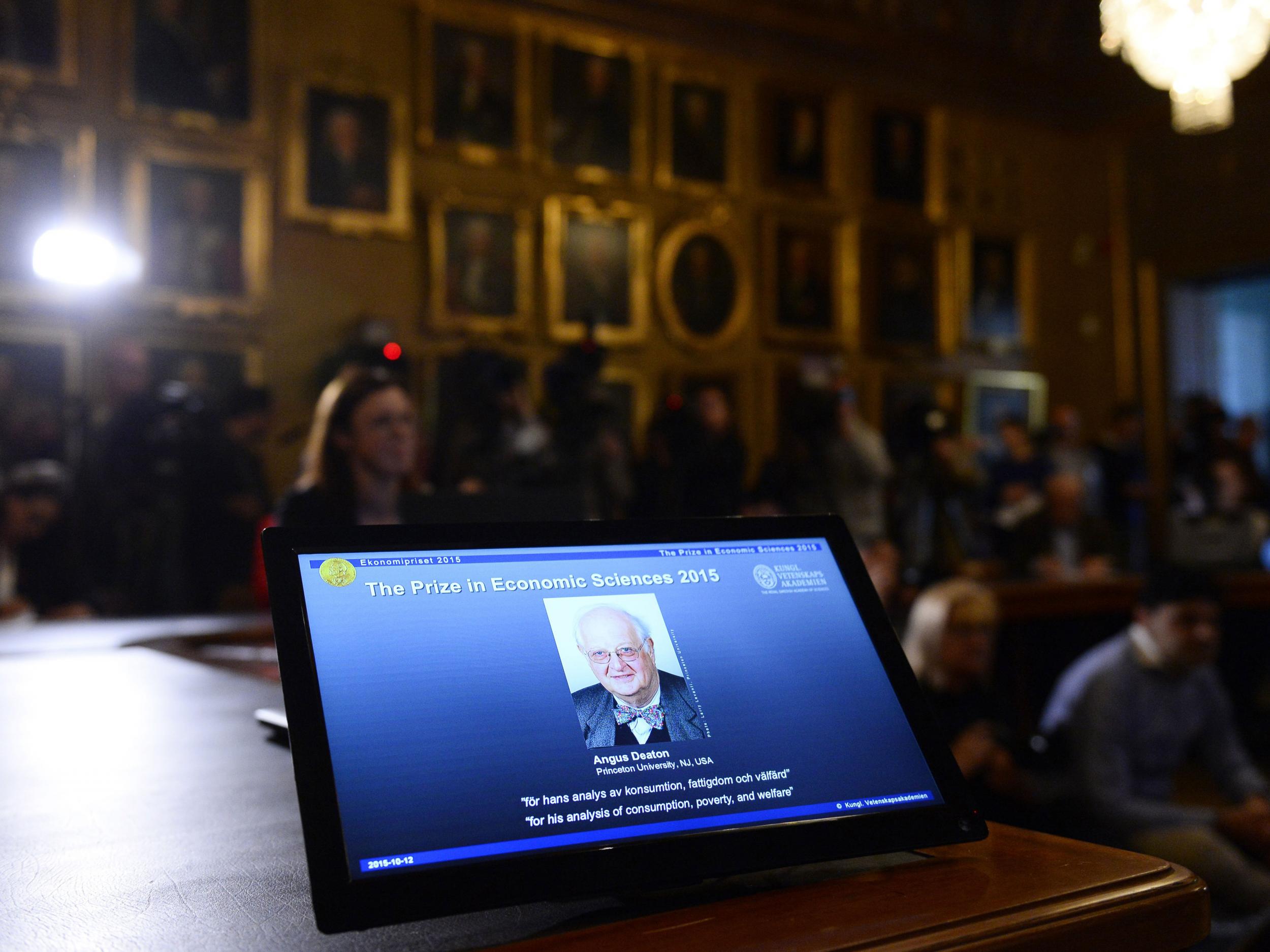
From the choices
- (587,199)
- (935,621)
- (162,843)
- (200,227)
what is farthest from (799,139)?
(162,843)

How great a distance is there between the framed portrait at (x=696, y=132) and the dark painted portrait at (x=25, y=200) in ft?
13.8

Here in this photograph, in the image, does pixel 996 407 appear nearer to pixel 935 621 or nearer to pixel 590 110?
pixel 590 110

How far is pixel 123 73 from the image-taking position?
Result: 726 cm

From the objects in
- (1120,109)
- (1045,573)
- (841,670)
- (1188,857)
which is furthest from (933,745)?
(1120,109)

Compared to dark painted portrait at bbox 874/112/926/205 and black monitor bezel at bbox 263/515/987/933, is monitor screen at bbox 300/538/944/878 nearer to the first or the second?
black monitor bezel at bbox 263/515/987/933

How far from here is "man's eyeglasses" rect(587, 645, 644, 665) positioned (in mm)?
1009

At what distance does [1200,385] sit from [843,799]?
41.2 feet

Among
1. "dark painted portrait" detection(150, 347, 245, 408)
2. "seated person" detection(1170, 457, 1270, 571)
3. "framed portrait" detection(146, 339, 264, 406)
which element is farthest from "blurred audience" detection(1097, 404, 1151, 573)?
"dark painted portrait" detection(150, 347, 245, 408)

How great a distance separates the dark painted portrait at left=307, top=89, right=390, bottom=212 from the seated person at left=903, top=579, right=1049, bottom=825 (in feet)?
16.8

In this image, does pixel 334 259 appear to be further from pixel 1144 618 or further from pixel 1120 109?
pixel 1120 109

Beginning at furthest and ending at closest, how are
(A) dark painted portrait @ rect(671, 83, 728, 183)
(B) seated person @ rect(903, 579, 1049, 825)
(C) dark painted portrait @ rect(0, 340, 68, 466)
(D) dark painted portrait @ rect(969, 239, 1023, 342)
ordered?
(D) dark painted portrait @ rect(969, 239, 1023, 342) → (A) dark painted portrait @ rect(671, 83, 728, 183) → (C) dark painted portrait @ rect(0, 340, 68, 466) → (B) seated person @ rect(903, 579, 1049, 825)

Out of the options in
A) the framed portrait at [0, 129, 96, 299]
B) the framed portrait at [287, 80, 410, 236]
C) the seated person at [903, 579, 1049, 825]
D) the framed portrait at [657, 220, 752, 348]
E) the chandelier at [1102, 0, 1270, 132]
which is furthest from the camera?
the framed portrait at [657, 220, 752, 348]

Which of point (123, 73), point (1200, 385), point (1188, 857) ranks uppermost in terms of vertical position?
point (123, 73)

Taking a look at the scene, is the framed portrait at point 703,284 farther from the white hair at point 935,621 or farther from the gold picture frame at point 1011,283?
the white hair at point 935,621
